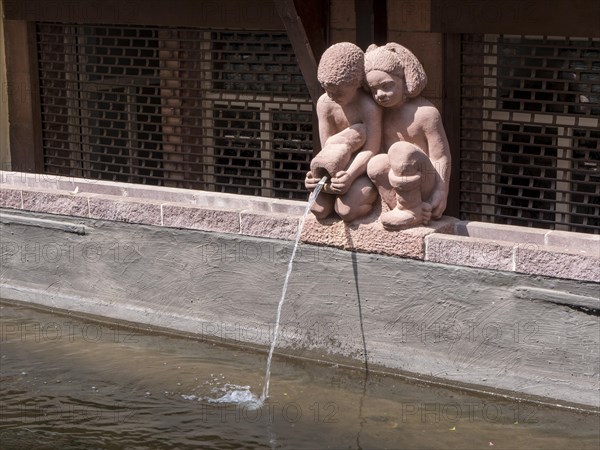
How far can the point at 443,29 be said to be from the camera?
8516 millimetres

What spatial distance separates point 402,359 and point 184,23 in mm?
4221

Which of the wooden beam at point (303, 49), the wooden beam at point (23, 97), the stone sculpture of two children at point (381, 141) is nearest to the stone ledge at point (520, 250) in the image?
the stone sculpture of two children at point (381, 141)

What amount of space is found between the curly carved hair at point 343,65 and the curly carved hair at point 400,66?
8 centimetres

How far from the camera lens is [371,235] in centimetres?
674

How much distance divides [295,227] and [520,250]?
4.65ft

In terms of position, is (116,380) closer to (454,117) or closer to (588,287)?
(588,287)

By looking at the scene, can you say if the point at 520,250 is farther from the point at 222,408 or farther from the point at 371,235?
the point at 222,408

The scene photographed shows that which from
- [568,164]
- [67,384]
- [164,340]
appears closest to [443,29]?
[568,164]

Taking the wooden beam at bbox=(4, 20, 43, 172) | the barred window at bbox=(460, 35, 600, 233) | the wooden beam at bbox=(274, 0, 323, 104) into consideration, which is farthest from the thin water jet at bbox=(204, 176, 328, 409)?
the wooden beam at bbox=(4, 20, 43, 172)

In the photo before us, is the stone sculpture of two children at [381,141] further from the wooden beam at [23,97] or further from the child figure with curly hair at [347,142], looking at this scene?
the wooden beam at [23,97]

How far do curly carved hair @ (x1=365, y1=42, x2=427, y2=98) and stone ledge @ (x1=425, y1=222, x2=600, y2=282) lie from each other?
33.6 inches

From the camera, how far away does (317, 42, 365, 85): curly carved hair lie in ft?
21.6

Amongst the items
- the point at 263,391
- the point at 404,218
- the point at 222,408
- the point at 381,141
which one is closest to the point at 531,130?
the point at 381,141

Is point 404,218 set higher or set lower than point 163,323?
higher
